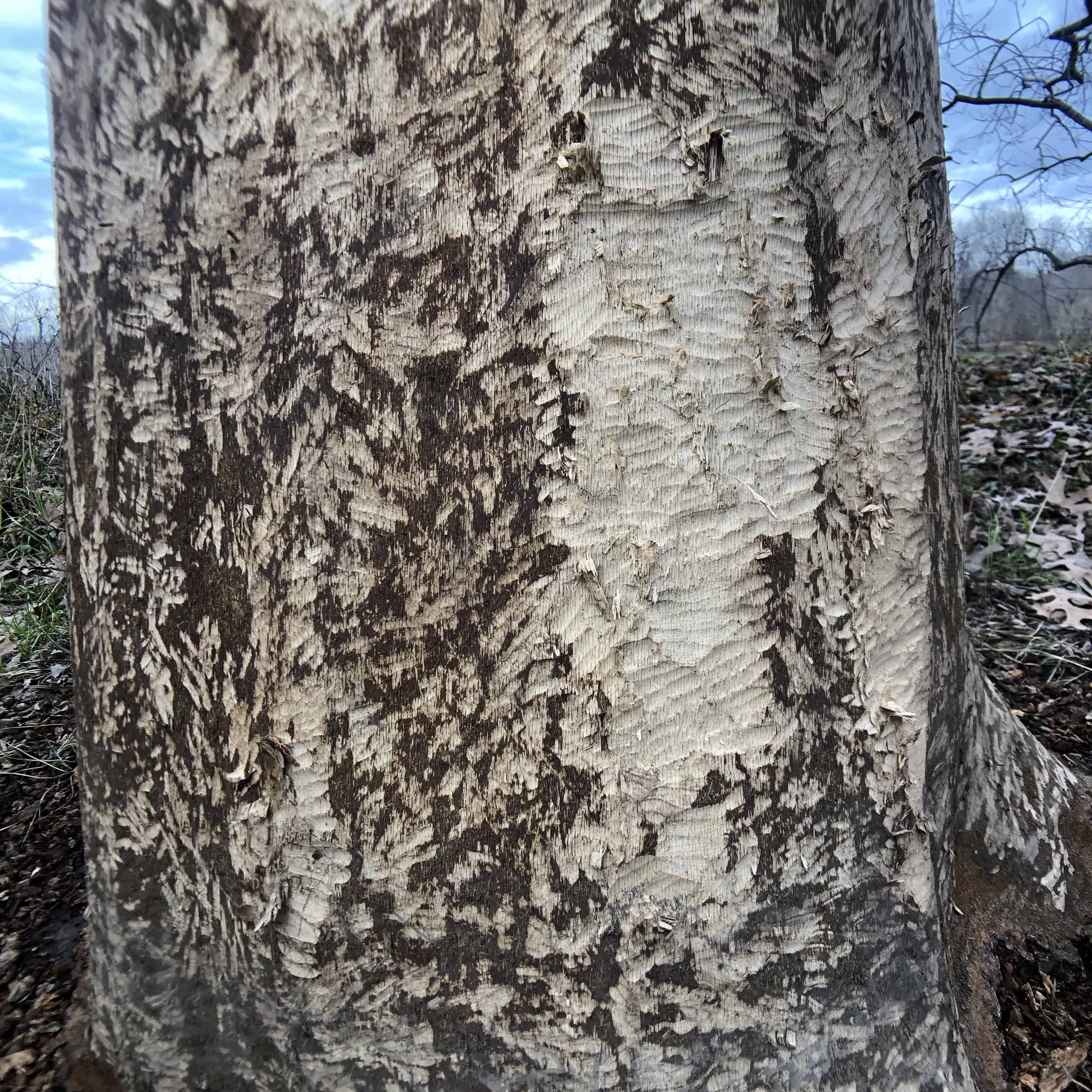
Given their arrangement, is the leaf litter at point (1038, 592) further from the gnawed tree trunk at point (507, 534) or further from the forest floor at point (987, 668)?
the gnawed tree trunk at point (507, 534)

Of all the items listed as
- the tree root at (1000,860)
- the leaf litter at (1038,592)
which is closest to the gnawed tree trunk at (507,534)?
the tree root at (1000,860)

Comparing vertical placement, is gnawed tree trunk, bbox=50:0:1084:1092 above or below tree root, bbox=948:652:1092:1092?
above

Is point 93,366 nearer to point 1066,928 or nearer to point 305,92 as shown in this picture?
point 305,92

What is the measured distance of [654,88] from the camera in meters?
0.91

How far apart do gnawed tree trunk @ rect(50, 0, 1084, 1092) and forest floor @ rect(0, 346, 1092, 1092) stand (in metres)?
0.43

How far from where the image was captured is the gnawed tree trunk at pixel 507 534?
927mm

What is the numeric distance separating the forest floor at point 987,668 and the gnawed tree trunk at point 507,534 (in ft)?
1.40

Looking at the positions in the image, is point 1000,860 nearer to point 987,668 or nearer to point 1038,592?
point 987,668

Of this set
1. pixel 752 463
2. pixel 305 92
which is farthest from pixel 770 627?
pixel 305 92

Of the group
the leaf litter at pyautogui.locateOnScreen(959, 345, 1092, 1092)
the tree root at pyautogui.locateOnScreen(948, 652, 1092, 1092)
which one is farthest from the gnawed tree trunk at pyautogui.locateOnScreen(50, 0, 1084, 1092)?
the leaf litter at pyautogui.locateOnScreen(959, 345, 1092, 1092)

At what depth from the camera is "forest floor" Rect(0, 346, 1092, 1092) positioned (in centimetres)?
146

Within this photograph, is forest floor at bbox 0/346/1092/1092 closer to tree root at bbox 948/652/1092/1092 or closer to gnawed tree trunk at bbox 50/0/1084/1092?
tree root at bbox 948/652/1092/1092

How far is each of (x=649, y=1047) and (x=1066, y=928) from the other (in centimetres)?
109

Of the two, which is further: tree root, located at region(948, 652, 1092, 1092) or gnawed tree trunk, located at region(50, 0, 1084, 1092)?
tree root, located at region(948, 652, 1092, 1092)
